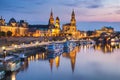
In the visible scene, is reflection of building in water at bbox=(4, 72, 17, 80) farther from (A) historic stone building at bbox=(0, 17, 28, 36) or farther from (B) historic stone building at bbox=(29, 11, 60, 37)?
(B) historic stone building at bbox=(29, 11, 60, 37)

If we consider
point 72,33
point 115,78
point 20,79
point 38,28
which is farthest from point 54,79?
point 72,33

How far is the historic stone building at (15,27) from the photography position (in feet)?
285

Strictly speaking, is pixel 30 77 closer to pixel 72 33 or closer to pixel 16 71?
pixel 16 71

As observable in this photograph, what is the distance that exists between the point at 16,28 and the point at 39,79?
7230 centimetres

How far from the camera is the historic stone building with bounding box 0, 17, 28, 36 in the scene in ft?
285

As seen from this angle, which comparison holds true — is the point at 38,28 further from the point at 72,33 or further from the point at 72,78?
the point at 72,78

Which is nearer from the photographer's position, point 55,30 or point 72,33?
point 55,30

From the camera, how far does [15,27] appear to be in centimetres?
9362

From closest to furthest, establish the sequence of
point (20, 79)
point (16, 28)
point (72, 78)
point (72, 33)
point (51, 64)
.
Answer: point (20, 79)
point (72, 78)
point (51, 64)
point (16, 28)
point (72, 33)

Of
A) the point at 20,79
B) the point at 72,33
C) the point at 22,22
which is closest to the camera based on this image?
the point at 20,79

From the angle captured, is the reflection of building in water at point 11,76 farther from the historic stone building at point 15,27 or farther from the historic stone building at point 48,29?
the historic stone building at point 48,29

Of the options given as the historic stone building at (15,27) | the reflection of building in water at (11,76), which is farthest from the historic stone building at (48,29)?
the reflection of building in water at (11,76)

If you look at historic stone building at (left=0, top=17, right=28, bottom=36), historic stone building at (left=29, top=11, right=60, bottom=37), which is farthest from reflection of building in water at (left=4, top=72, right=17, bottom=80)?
historic stone building at (left=29, top=11, right=60, bottom=37)

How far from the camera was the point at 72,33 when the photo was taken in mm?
134375
